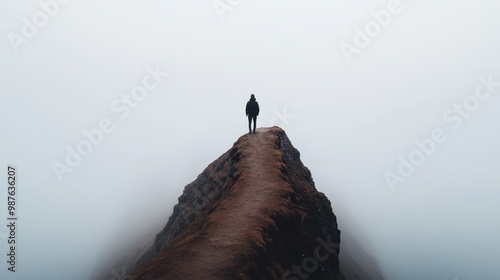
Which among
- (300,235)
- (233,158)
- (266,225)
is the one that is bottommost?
(300,235)

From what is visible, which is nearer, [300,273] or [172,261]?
[172,261]

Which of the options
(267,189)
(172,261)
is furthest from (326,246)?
(172,261)

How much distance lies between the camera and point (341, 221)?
143 meters

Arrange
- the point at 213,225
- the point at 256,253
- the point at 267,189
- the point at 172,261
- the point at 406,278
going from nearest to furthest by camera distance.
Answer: the point at 172,261
the point at 256,253
the point at 213,225
the point at 267,189
the point at 406,278

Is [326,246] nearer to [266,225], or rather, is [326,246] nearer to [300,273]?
[300,273]

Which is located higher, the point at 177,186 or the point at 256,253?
the point at 177,186

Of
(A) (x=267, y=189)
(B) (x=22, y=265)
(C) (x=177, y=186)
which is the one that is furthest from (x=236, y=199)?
(B) (x=22, y=265)

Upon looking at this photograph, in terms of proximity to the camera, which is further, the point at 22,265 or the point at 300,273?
the point at 22,265

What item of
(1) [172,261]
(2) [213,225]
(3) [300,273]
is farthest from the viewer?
(3) [300,273]

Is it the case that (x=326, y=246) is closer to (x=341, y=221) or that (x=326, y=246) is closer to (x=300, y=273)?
(x=300, y=273)

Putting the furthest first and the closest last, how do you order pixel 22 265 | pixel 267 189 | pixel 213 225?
pixel 22 265, pixel 267 189, pixel 213 225

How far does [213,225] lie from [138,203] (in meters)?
152

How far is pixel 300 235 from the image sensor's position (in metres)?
23.0

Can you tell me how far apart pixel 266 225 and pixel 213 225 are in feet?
9.86
